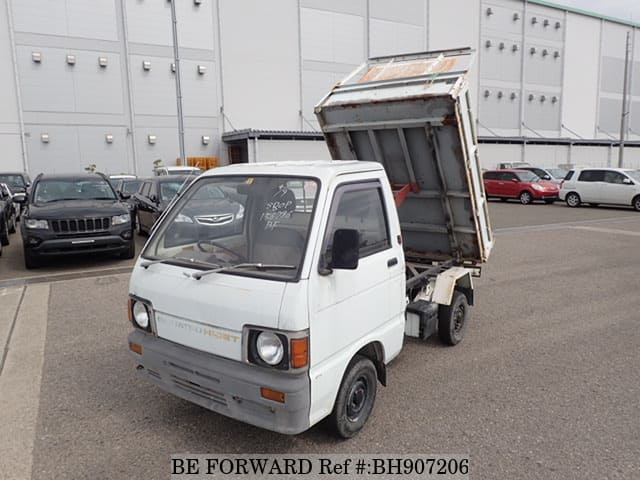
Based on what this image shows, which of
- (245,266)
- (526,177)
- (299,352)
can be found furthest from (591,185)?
(299,352)

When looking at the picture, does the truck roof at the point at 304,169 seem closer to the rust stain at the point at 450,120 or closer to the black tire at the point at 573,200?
the rust stain at the point at 450,120

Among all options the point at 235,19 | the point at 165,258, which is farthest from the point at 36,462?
the point at 235,19

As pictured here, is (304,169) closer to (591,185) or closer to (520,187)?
(591,185)

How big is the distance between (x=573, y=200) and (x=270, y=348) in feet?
74.8

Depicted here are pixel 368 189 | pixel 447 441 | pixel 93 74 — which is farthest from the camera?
pixel 93 74

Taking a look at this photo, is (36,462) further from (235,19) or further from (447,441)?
(235,19)

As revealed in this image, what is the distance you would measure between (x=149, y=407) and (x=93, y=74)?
2776 cm

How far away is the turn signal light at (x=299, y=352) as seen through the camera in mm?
2818

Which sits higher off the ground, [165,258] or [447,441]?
[165,258]

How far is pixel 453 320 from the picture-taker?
17.2ft

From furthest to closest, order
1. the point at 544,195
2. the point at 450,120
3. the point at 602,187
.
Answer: the point at 544,195 < the point at 602,187 < the point at 450,120

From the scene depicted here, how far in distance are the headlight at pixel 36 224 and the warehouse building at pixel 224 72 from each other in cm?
2034

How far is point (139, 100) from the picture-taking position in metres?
28.1

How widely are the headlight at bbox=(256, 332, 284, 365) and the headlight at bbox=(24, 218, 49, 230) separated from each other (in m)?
7.26
